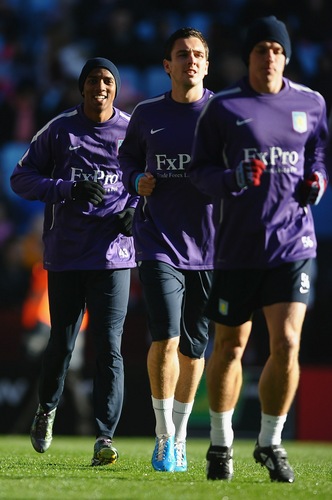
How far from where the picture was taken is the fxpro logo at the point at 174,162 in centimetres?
680

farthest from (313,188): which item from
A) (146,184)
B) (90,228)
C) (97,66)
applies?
(97,66)

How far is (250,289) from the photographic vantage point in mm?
5898

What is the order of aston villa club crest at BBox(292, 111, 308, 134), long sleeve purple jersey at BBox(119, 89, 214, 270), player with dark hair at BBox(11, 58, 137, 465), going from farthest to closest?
player with dark hair at BBox(11, 58, 137, 465)
long sleeve purple jersey at BBox(119, 89, 214, 270)
aston villa club crest at BBox(292, 111, 308, 134)

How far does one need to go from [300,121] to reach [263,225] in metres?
0.59

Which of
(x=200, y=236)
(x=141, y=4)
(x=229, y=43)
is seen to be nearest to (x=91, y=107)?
(x=200, y=236)

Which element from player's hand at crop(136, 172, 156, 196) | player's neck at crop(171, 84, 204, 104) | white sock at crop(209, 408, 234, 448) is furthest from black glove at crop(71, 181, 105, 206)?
white sock at crop(209, 408, 234, 448)

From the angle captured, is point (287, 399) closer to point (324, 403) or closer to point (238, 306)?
point (238, 306)

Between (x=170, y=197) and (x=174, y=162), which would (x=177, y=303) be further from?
(x=174, y=162)

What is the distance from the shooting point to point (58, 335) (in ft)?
24.7

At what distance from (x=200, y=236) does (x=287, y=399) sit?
1.43 m

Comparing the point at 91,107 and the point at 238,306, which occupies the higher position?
the point at 91,107

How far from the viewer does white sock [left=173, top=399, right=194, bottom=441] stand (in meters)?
6.93

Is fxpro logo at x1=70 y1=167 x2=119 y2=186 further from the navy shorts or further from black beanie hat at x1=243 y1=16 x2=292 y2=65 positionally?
black beanie hat at x1=243 y1=16 x2=292 y2=65

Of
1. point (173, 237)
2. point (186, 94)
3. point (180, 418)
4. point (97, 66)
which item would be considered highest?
point (97, 66)
